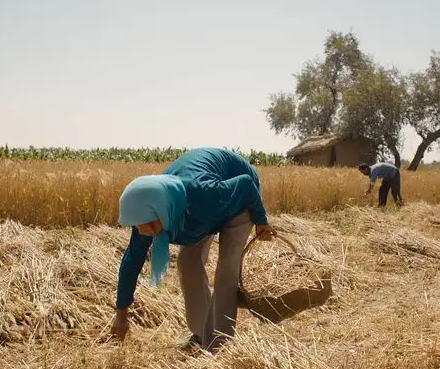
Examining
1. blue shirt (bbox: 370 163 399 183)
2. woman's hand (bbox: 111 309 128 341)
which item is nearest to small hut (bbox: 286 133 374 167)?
blue shirt (bbox: 370 163 399 183)

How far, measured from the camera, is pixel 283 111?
40844 mm

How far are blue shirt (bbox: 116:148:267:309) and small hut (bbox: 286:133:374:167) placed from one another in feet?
85.4

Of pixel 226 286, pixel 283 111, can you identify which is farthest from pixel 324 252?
pixel 283 111

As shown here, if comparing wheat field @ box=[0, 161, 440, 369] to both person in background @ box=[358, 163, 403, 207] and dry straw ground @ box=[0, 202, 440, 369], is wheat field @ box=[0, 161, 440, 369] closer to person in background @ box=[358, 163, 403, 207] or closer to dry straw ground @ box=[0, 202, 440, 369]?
dry straw ground @ box=[0, 202, 440, 369]

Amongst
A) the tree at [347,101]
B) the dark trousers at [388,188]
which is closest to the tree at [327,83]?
the tree at [347,101]

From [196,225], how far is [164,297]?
1407 mm

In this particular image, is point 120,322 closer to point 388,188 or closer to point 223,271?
point 223,271

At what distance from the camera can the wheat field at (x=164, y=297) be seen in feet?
7.32

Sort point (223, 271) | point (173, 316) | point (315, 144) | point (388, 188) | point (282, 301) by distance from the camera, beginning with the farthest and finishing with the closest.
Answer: point (315, 144) → point (388, 188) → point (173, 316) → point (282, 301) → point (223, 271)

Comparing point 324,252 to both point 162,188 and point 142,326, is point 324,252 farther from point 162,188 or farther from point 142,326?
point 162,188

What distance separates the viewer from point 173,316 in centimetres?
373

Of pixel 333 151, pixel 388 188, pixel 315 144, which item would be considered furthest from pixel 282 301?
pixel 333 151

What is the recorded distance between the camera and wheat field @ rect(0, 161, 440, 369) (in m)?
2.23

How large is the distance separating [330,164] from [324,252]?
24.5m
